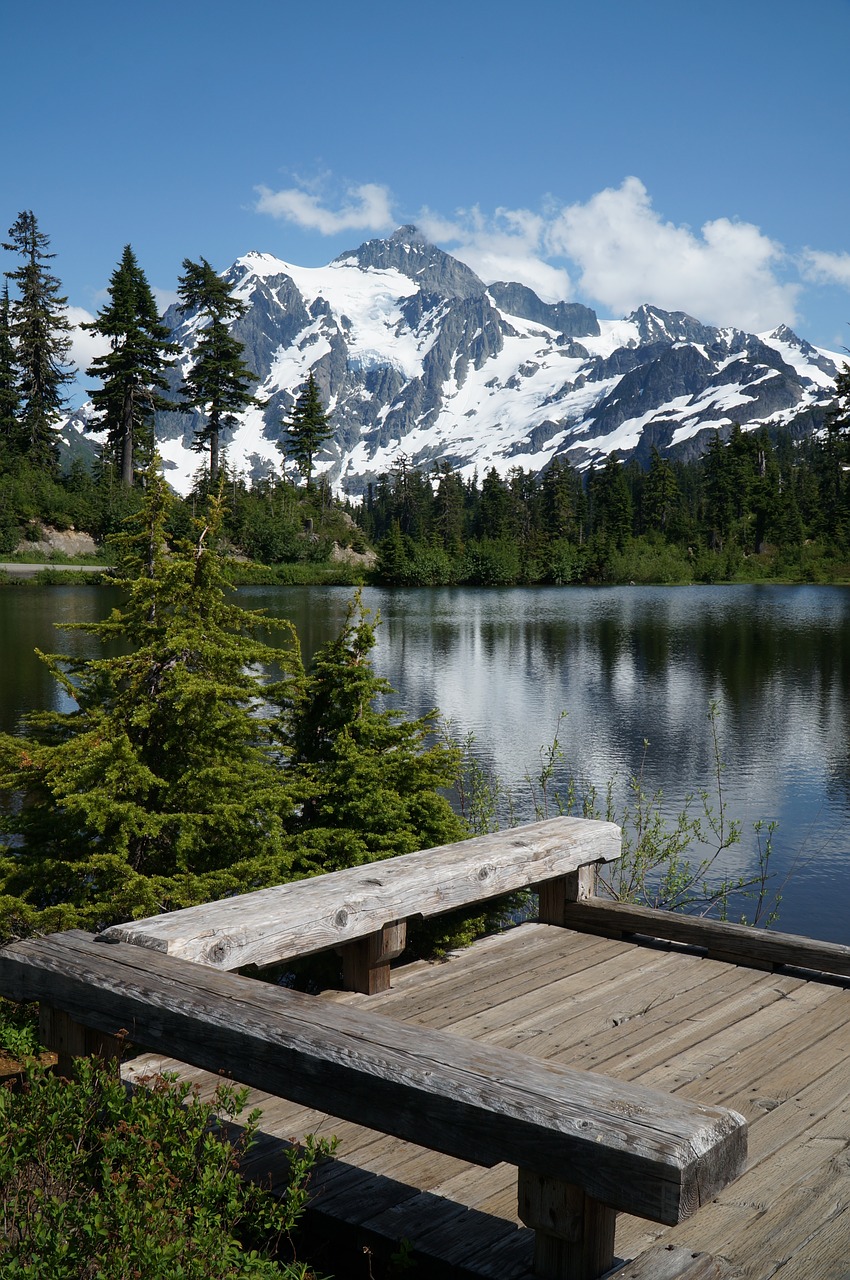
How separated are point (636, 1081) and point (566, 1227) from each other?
146cm

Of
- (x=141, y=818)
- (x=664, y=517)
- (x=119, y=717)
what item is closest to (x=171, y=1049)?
(x=141, y=818)

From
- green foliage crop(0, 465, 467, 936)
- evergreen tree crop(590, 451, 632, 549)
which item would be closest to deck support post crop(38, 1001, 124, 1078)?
green foliage crop(0, 465, 467, 936)

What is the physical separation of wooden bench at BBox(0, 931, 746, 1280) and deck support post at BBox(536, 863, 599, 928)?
286cm

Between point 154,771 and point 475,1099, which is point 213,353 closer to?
point 154,771

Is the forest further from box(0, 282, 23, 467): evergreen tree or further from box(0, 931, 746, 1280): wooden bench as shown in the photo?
box(0, 931, 746, 1280): wooden bench

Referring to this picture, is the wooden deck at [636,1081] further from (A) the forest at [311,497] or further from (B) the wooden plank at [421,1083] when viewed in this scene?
(A) the forest at [311,497]

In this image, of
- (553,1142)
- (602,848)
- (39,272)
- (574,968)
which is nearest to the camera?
(553,1142)

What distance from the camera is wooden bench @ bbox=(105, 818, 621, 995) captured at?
3.94m

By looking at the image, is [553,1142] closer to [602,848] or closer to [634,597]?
[602,848]

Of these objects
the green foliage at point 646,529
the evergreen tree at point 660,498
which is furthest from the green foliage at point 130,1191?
the evergreen tree at point 660,498

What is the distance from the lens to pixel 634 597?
62094 mm

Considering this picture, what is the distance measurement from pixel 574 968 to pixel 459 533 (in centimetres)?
9505

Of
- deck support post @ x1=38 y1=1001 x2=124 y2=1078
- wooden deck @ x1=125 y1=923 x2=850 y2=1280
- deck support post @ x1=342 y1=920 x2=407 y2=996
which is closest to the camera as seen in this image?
wooden deck @ x1=125 y1=923 x2=850 y2=1280

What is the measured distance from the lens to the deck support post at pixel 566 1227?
261 centimetres
